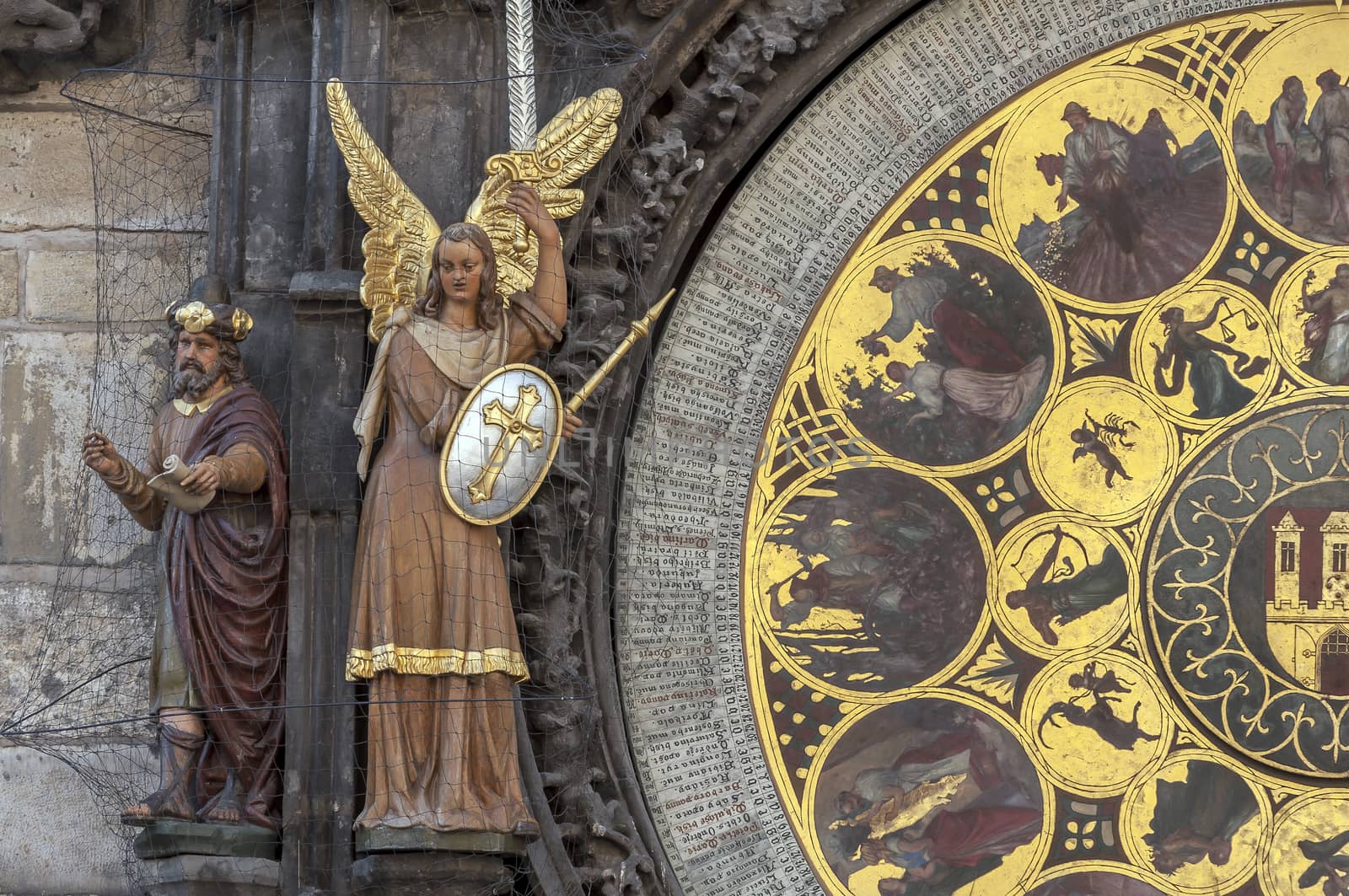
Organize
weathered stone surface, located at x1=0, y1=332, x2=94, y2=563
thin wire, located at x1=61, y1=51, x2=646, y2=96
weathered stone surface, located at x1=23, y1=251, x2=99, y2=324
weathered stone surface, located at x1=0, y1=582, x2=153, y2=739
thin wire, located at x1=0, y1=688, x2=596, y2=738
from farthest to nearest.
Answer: weathered stone surface, located at x1=23, y1=251, x2=99, y2=324
weathered stone surface, located at x1=0, y1=332, x2=94, y2=563
weathered stone surface, located at x1=0, y1=582, x2=153, y2=739
thin wire, located at x1=61, y1=51, x2=646, y2=96
thin wire, located at x1=0, y1=688, x2=596, y2=738

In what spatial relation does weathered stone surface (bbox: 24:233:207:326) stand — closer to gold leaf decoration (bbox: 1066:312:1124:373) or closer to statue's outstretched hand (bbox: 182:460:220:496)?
statue's outstretched hand (bbox: 182:460:220:496)

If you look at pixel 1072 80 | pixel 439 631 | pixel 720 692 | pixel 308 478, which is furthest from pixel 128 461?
pixel 1072 80

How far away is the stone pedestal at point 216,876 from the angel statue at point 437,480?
318 mm

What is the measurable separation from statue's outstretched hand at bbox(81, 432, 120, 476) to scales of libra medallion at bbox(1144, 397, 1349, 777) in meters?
2.72

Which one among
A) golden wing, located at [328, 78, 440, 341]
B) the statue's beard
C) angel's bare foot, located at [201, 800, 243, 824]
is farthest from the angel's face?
angel's bare foot, located at [201, 800, 243, 824]

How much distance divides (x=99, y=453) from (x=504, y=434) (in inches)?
39.2

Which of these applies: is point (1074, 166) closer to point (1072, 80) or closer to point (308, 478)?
point (1072, 80)

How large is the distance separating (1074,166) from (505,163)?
1.59 metres

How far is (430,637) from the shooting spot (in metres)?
A: 6.65

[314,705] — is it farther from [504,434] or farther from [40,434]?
[40,434]

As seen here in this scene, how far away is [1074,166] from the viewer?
24.4 ft

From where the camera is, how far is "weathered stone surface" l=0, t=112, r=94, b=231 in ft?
25.0

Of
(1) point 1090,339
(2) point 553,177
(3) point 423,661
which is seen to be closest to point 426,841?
(3) point 423,661

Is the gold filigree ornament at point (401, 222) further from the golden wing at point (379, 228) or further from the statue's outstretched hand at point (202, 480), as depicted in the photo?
the statue's outstretched hand at point (202, 480)
